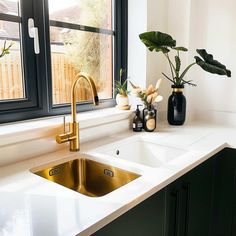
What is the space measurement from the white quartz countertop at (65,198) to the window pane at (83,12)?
2.77ft

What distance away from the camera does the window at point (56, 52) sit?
140 centimetres

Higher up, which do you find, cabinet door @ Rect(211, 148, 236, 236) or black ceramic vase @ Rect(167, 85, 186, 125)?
black ceramic vase @ Rect(167, 85, 186, 125)

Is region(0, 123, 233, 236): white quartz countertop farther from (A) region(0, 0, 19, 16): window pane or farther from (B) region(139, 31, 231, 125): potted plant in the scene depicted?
(A) region(0, 0, 19, 16): window pane

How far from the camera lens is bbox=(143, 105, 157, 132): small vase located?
1762mm

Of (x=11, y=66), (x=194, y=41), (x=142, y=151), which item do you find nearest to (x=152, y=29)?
(x=194, y=41)

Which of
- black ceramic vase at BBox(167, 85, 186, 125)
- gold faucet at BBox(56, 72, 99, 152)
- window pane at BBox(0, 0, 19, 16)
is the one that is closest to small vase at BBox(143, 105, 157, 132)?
black ceramic vase at BBox(167, 85, 186, 125)

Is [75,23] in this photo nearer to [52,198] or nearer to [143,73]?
[143,73]

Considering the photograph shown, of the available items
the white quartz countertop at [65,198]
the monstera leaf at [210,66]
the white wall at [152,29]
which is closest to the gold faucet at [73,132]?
the white quartz countertop at [65,198]

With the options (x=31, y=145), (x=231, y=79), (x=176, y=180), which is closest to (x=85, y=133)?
(x=31, y=145)

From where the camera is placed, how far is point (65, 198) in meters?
0.85

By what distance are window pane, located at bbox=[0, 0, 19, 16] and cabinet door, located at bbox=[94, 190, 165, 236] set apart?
115 centimetres

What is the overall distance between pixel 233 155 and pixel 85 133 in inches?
33.9

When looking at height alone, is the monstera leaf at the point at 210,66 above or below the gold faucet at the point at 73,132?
above

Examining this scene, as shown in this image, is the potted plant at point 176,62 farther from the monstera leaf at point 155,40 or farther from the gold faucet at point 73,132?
the gold faucet at point 73,132
